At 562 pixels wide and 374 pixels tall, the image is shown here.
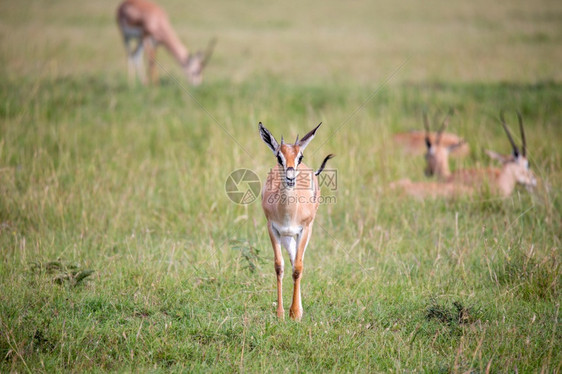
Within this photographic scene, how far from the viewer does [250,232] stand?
5.43 metres

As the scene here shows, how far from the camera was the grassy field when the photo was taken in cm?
344

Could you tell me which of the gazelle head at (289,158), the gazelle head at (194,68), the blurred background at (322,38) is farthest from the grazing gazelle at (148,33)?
the gazelle head at (289,158)

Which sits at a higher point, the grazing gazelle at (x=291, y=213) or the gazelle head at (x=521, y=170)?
the gazelle head at (x=521, y=170)

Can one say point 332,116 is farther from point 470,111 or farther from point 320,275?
point 320,275

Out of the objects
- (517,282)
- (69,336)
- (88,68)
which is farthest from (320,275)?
(88,68)

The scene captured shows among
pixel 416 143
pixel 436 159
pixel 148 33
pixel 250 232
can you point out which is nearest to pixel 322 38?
pixel 148 33

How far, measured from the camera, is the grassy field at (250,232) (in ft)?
11.3

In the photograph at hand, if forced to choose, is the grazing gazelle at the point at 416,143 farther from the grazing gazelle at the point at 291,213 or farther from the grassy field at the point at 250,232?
the grazing gazelle at the point at 291,213

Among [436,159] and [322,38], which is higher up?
[322,38]

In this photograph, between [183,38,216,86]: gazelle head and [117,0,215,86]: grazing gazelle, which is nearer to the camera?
[183,38,216,86]: gazelle head

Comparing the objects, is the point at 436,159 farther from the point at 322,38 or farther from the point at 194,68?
the point at 322,38

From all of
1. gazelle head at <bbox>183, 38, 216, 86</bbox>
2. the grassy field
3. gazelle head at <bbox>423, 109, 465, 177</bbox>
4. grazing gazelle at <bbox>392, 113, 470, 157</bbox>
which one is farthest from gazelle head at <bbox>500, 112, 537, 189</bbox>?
gazelle head at <bbox>183, 38, 216, 86</bbox>

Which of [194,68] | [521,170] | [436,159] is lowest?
[521,170]

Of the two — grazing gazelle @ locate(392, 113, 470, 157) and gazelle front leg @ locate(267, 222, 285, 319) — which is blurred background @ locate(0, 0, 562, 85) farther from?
gazelle front leg @ locate(267, 222, 285, 319)
